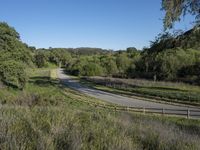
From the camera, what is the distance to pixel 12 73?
1984 inches

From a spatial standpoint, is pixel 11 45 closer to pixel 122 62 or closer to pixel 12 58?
pixel 12 58

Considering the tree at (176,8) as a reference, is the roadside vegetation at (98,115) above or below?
below

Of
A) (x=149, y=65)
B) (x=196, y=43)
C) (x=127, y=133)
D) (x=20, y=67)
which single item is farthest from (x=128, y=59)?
(x=127, y=133)

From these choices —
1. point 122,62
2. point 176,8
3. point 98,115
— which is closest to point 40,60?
point 122,62

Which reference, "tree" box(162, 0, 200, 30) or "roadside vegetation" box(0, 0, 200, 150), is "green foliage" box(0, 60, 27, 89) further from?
"tree" box(162, 0, 200, 30)

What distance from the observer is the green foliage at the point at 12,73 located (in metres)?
49.8

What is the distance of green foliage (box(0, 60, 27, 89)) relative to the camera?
163ft

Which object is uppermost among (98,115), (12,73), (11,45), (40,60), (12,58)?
(11,45)

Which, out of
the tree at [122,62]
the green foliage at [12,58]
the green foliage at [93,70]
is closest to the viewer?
the green foliage at [12,58]

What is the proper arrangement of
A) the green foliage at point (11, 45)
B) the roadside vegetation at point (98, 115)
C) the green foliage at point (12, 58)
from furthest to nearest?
the green foliage at point (11, 45), the green foliage at point (12, 58), the roadside vegetation at point (98, 115)

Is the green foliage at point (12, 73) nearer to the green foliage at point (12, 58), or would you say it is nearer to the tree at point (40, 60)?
the green foliage at point (12, 58)

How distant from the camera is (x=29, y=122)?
6.22 m

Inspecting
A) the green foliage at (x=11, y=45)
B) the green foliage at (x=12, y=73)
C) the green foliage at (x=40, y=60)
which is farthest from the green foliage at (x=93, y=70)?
the green foliage at (x=12, y=73)

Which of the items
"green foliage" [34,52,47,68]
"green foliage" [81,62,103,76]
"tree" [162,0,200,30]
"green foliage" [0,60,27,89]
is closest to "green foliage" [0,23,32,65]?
"green foliage" [0,60,27,89]
